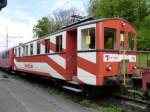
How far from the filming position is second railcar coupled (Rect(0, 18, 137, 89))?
40.0ft

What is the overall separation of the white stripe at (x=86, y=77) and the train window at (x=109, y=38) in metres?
1.19

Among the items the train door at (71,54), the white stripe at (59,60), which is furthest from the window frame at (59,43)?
the train door at (71,54)

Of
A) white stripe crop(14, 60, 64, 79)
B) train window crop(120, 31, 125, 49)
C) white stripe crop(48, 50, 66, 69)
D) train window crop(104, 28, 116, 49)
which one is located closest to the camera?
train window crop(104, 28, 116, 49)

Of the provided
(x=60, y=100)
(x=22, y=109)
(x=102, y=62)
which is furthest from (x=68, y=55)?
(x=22, y=109)

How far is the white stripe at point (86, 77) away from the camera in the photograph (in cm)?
1221

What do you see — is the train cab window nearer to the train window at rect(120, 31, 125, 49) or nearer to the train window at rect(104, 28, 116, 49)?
the train window at rect(104, 28, 116, 49)

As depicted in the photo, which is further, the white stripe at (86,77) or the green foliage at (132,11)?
the green foliage at (132,11)

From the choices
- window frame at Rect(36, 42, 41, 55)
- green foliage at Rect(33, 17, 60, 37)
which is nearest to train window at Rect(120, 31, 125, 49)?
window frame at Rect(36, 42, 41, 55)

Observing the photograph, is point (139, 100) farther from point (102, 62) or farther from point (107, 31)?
point (107, 31)

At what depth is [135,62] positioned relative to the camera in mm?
13906

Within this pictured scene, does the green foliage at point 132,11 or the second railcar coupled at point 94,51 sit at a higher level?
the green foliage at point 132,11

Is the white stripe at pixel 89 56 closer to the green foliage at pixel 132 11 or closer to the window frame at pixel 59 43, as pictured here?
the window frame at pixel 59 43

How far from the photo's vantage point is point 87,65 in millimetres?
12656

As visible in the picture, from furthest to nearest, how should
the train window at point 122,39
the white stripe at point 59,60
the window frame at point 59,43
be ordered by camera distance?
the window frame at point 59,43 < the white stripe at point 59,60 < the train window at point 122,39
